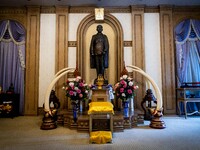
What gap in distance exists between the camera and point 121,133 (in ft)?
11.4

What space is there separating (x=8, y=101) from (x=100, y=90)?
2663 millimetres

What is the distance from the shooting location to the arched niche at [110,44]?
5633 mm

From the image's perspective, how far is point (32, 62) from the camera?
18.3 feet

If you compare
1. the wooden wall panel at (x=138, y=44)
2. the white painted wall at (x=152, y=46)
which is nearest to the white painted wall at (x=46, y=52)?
the wooden wall panel at (x=138, y=44)

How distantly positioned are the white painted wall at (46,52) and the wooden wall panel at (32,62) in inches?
4.6

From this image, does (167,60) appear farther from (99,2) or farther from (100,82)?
(99,2)

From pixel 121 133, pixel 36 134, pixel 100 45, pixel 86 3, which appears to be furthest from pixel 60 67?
pixel 121 133

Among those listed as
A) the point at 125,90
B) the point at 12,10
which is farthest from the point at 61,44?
the point at 125,90

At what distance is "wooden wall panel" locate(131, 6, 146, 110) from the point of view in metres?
5.57

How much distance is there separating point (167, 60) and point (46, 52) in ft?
12.3

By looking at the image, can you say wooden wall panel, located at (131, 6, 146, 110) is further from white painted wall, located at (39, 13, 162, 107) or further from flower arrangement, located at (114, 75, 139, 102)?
flower arrangement, located at (114, 75, 139, 102)

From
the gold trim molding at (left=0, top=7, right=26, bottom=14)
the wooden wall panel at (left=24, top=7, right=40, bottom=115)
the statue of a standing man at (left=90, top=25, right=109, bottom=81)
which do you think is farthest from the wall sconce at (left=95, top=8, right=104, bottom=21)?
the gold trim molding at (left=0, top=7, right=26, bottom=14)

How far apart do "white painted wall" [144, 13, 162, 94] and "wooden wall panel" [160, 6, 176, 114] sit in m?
0.12

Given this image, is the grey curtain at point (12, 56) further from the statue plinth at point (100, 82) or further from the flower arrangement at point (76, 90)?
the statue plinth at point (100, 82)
